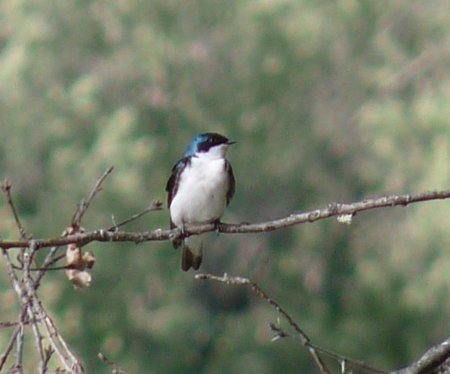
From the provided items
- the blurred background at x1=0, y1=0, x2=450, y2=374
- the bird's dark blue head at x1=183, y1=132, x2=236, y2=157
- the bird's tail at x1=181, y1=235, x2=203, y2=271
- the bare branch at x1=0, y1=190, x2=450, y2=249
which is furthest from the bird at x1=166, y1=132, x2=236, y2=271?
the blurred background at x1=0, y1=0, x2=450, y2=374

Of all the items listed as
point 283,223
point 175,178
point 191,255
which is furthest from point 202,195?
point 283,223

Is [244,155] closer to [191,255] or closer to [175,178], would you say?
[191,255]

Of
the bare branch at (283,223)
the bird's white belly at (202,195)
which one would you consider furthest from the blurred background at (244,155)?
the bare branch at (283,223)

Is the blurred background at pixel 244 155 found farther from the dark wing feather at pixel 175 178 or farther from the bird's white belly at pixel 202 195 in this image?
the bird's white belly at pixel 202 195

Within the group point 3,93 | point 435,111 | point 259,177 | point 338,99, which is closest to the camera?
point 435,111

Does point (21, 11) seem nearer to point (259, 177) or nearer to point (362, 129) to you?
point (259, 177)

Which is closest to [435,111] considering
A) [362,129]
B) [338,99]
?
[362,129]

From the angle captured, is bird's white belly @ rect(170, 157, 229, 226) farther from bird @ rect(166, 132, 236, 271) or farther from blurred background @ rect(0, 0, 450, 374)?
blurred background @ rect(0, 0, 450, 374)
